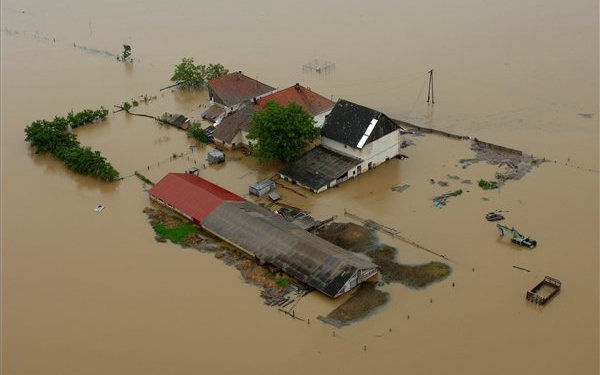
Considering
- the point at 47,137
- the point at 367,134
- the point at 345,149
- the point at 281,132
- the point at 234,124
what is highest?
the point at 47,137

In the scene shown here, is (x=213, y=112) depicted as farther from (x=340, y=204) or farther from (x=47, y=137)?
(x=340, y=204)

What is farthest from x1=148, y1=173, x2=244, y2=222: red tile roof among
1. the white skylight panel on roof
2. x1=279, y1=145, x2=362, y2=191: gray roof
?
the white skylight panel on roof

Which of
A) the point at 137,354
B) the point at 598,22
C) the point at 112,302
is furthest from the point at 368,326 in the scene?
the point at 598,22

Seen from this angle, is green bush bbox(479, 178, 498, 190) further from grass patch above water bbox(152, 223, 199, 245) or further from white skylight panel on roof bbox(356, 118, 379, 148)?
grass patch above water bbox(152, 223, 199, 245)

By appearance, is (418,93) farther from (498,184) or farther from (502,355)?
(502,355)

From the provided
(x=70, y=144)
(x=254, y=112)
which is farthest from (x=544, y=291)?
(x=70, y=144)
